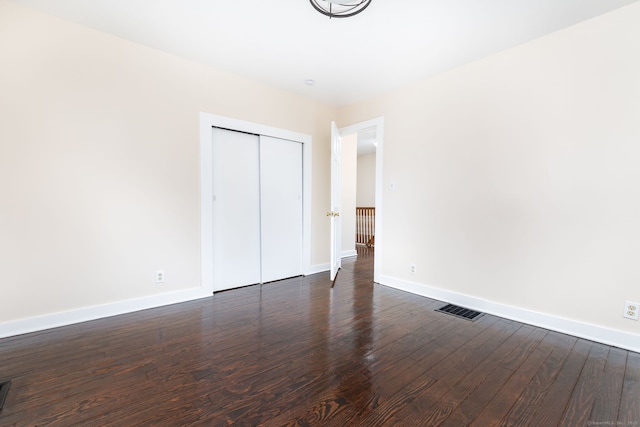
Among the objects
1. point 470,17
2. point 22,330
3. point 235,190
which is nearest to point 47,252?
point 22,330

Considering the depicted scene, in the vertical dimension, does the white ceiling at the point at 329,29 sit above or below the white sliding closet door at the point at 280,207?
above

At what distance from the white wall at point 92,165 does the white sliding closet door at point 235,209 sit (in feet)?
0.94

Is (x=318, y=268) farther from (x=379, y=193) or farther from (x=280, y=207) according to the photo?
(x=379, y=193)

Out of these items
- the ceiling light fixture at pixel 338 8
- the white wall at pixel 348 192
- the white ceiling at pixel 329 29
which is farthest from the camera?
the white wall at pixel 348 192

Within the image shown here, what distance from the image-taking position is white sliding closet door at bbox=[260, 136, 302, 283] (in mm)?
3688

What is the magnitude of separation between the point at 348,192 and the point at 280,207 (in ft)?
7.64

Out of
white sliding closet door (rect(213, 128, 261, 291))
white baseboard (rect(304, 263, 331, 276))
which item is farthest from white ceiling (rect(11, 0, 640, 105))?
white baseboard (rect(304, 263, 331, 276))

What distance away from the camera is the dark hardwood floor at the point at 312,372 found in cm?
138

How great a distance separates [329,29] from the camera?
2377 mm

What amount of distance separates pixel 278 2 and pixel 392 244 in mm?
2868

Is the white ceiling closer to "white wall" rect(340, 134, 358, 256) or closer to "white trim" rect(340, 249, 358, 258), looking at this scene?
"white wall" rect(340, 134, 358, 256)

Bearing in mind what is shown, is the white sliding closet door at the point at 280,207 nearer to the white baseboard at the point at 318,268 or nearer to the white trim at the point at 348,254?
the white baseboard at the point at 318,268

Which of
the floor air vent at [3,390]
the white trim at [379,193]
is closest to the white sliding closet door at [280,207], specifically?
the white trim at [379,193]

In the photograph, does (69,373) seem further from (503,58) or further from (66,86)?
(503,58)
